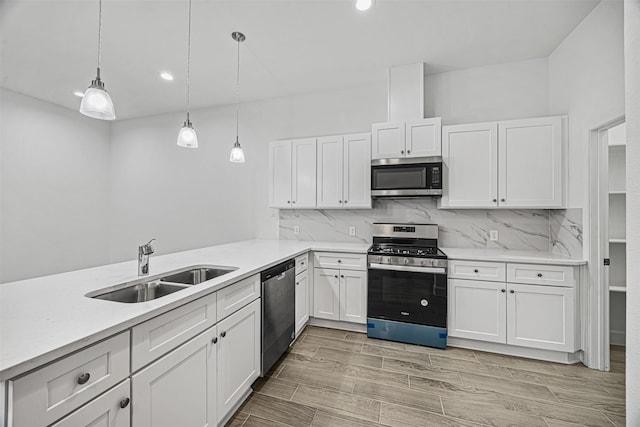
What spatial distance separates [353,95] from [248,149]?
172 cm

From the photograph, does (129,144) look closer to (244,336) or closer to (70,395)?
(244,336)

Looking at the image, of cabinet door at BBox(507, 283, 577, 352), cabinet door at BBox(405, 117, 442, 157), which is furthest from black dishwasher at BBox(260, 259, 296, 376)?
cabinet door at BBox(507, 283, 577, 352)

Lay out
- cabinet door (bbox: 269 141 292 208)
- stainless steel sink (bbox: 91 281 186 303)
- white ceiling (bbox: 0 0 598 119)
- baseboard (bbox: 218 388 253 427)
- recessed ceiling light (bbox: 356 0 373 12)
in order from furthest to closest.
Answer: cabinet door (bbox: 269 141 292 208)
white ceiling (bbox: 0 0 598 119)
recessed ceiling light (bbox: 356 0 373 12)
baseboard (bbox: 218 388 253 427)
stainless steel sink (bbox: 91 281 186 303)

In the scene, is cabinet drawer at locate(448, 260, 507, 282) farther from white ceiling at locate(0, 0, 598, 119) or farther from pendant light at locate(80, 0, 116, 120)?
pendant light at locate(80, 0, 116, 120)

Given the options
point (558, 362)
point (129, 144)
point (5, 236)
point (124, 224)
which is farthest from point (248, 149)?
point (558, 362)

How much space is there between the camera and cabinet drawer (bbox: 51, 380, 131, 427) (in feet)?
2.83

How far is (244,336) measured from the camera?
180cm

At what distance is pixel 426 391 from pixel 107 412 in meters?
2.00

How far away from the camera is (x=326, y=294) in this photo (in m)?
3.02

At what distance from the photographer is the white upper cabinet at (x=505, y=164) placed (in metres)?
2.56

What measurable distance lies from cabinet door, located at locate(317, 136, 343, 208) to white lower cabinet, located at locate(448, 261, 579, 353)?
5.20ft

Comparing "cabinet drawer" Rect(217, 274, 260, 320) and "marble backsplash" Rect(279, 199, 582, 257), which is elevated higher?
"marble backsplash" Rect(279, 199, 582, 257)

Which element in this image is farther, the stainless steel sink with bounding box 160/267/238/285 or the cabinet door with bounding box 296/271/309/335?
the cabinet door with bounding box 296/271/309/335

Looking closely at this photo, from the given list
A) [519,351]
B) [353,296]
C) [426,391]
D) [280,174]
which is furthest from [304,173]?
[519,351]
